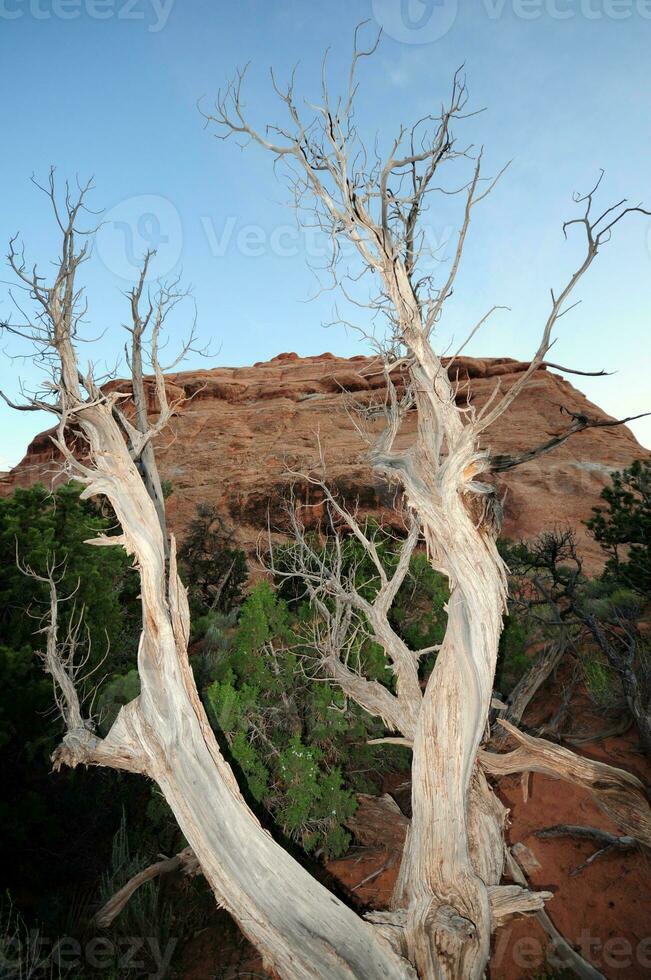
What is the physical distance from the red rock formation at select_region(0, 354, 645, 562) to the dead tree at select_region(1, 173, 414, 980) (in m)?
16.4

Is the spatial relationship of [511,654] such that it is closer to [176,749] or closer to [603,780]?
[603,780]

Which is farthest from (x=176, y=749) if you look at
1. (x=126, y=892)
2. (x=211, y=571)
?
(x=211, y=571)

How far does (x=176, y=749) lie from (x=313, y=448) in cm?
2575

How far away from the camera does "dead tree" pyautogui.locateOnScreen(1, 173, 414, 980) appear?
307 centimetres

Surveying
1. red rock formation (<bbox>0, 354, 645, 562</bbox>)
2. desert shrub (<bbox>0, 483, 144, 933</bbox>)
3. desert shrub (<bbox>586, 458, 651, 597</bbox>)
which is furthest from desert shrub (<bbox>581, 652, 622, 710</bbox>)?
red rock formation (<bbox>0, 354, 645, 562</bbox>)

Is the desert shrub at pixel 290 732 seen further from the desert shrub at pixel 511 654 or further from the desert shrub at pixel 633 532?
the desert shrub at pixel 633 532

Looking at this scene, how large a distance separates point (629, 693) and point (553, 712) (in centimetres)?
270

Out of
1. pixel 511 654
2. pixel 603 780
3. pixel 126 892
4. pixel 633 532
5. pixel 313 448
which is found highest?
pixel 313 448

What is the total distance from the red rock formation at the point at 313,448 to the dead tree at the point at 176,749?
53.7ft

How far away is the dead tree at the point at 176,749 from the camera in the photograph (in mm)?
3070

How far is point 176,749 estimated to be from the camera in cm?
336

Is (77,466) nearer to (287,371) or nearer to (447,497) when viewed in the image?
(447,497)

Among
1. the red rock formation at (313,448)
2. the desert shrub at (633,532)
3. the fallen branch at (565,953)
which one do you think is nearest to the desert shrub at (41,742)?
the fallen branch at (565,953)

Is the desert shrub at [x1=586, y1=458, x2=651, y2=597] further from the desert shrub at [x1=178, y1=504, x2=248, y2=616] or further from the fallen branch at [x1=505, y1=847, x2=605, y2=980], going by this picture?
the desert shrub at [x1=178, y1=504, x2=248, y2=616]
